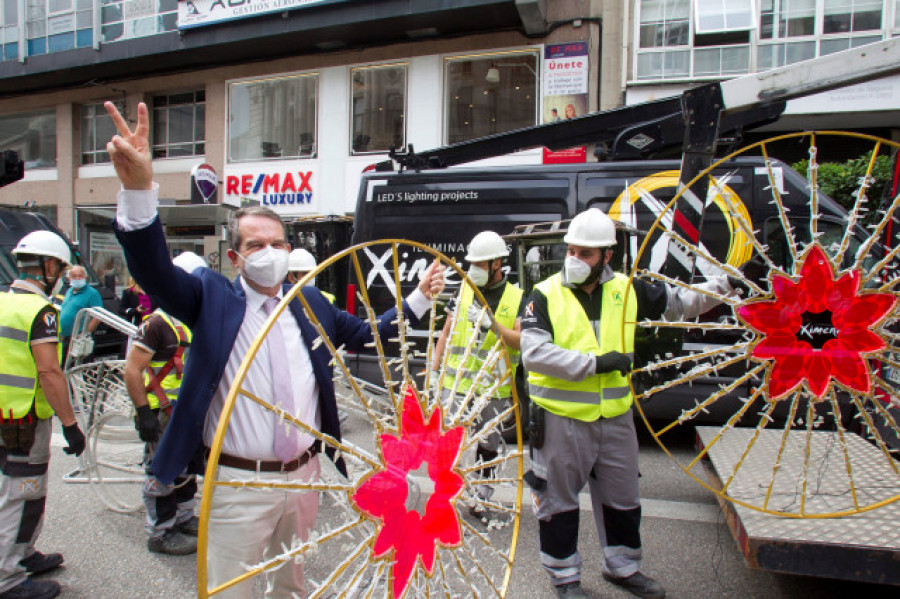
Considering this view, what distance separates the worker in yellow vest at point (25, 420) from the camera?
3.30 m

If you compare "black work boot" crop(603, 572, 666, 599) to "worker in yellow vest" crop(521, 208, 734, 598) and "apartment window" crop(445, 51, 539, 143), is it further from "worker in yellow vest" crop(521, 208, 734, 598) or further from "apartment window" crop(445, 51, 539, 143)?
"apartment window" crop(445, 51, 539, 143)

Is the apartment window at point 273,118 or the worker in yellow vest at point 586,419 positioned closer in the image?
the worker in yellow vest at point 586,419

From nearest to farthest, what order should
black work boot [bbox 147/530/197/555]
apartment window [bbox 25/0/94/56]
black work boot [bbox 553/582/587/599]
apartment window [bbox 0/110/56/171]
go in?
black work boot [bbox 553/582/587/599] < black work boot [bbox 147/530/197/555] < apartment window [bbox 25/0/94/56] < apartment window [bbox 0/110/56/171]

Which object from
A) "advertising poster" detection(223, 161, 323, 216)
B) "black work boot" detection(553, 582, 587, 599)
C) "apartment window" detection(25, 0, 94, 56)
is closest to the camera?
"black work boot" detection(553, 582, 587, 599)

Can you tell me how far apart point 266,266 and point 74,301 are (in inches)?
287

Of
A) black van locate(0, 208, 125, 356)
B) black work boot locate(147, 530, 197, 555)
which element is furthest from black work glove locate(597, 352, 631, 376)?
black van locate(0, 208, 125, 356)

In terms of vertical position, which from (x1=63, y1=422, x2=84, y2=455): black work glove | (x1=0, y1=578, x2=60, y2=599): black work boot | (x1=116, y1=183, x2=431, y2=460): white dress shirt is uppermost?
(x1=116, y1=183, x2=431, y2=460): white dress shirt

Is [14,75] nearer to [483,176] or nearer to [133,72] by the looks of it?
[133,72]

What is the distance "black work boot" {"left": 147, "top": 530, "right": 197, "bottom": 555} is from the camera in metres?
3.83

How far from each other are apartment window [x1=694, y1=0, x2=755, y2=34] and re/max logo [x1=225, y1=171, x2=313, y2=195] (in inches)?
349

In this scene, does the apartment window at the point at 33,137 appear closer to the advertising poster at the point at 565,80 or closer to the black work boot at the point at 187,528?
the advertising poster at the point at 565,80

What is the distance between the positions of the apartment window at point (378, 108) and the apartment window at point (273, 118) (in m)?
1.15

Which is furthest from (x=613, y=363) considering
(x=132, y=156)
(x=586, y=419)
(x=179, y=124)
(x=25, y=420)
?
(x=179, y=124)

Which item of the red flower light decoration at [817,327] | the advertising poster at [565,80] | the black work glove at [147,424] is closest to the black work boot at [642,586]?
the red flower light decoration at [817,327]
